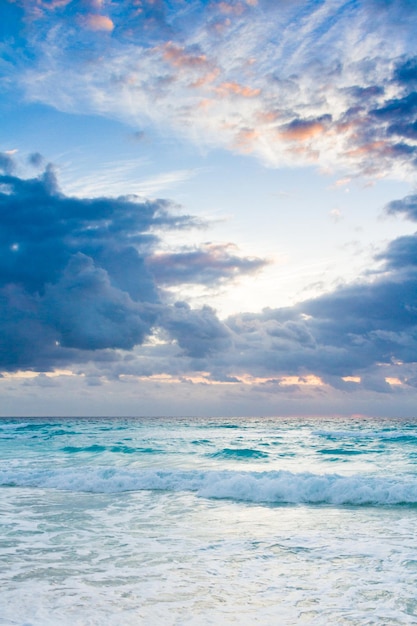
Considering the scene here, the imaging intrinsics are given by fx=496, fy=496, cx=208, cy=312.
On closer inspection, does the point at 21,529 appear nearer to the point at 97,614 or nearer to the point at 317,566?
the point at 97,614

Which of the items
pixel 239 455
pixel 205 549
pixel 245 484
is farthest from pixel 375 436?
pixel 205 549

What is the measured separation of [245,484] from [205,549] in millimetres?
6873

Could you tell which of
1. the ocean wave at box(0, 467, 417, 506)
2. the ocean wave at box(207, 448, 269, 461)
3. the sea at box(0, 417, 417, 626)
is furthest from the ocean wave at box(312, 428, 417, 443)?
the sea at box(0, 417, 417, 626)

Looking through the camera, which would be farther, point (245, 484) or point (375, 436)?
point (375, 436)

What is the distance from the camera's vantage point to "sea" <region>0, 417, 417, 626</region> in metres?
6.44

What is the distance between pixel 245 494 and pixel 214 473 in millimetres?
2730

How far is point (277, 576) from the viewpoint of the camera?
308 inches

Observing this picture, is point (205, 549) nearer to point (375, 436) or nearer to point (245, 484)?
point (245, 484)

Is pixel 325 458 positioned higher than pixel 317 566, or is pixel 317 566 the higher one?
pixel 317 566

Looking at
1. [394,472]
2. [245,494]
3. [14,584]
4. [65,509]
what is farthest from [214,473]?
[14,584]

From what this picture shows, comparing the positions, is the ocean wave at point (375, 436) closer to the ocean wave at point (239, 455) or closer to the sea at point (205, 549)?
the ocean wave at point (239, 455)

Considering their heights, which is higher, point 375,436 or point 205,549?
point 205,549

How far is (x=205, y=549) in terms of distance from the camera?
942cm

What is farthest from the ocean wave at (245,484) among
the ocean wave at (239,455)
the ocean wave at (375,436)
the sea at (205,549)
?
the ocean wave at (375,436)
